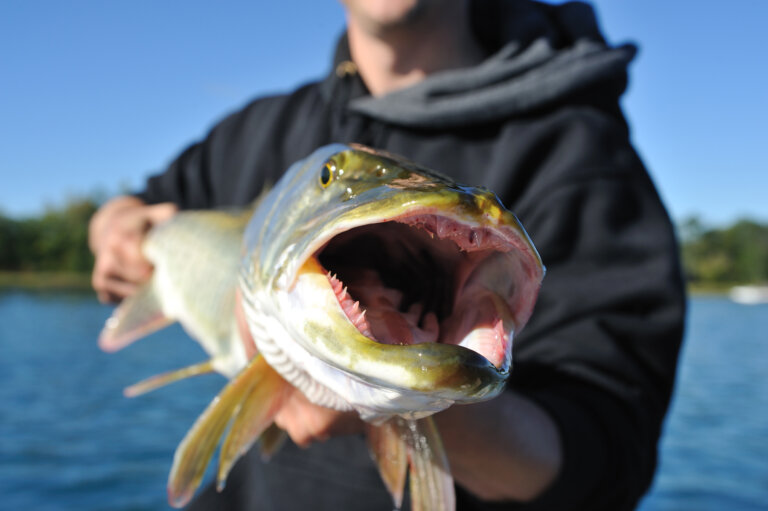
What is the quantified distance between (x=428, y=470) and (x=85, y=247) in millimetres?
55723

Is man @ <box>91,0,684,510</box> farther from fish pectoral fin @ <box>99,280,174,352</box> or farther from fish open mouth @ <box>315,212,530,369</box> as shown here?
fish pectoral fin @ <box>99,280,174,352</box>

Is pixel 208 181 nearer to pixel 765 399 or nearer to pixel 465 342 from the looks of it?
pixel 465 342

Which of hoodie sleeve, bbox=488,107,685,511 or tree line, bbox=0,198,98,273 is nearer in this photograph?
hoodie sleeve, bbox=488,107,685,511

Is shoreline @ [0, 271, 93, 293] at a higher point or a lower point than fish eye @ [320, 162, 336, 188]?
lower

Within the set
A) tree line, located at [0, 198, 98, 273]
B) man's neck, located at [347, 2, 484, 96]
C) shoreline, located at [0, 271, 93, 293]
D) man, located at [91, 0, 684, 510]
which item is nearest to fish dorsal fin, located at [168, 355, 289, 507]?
man, located at [91, 0, 684, 510]

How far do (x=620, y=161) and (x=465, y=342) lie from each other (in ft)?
4.84

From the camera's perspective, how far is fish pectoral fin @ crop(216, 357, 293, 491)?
1312 mm

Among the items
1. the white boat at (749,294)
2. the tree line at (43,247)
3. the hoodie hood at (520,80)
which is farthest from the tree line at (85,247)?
the hoodie hood at (520,80)

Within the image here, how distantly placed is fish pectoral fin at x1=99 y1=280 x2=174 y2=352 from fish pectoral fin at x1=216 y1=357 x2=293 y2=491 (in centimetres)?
164

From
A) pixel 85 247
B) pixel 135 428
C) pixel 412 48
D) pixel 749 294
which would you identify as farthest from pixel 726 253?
pixel 412 48

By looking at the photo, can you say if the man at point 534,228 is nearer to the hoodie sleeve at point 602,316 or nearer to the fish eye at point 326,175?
the hoodie sleeve at point 602,316

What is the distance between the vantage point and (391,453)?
1283 millimetres

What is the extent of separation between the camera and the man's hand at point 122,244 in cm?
292

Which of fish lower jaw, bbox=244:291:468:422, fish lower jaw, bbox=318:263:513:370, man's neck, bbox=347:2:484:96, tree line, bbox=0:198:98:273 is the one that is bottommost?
tree line, bbox=0:198:98:273
